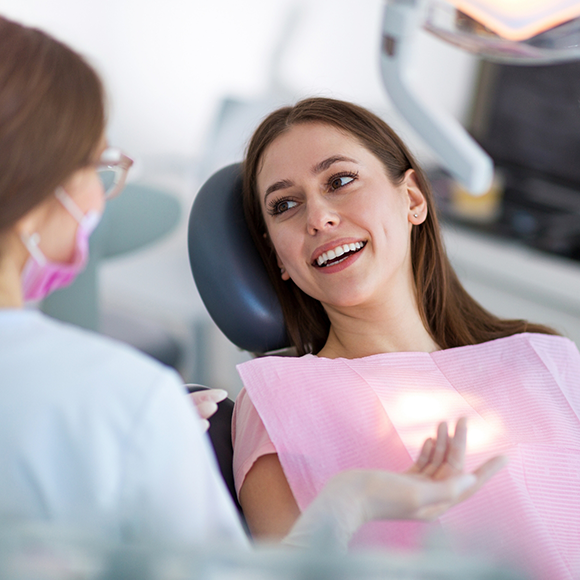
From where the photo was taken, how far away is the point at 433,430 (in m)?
1.11

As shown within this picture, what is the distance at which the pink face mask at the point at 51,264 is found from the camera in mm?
682

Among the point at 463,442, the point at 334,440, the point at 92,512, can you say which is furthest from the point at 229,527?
the point at 334,440

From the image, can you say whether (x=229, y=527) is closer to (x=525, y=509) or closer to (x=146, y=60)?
(x=525, y=509)

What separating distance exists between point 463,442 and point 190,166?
8.61 feet

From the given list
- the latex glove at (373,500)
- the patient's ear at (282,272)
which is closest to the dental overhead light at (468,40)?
the patient's ear at (282,272)

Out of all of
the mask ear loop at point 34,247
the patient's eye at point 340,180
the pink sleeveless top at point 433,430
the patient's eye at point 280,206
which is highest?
the mask ear loop at point 34,247

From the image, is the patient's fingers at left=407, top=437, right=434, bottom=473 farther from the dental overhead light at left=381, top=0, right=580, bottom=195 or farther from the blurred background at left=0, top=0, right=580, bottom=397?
the blurred background at left=0, top=0, right=580, bottom=397

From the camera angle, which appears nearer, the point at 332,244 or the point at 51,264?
the point at 51,264

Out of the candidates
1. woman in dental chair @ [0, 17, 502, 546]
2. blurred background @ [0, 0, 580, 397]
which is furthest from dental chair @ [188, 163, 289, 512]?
blurred background @ [0, 0, 580, 397]

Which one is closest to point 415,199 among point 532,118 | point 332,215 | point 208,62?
point 332,215

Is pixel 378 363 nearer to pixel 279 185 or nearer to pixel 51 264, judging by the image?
pixel 279 185

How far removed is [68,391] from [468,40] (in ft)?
2.61

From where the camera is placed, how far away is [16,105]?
61 centimetres

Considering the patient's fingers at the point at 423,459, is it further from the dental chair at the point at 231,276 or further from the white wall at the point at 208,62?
the white wall at the point at 208,62
